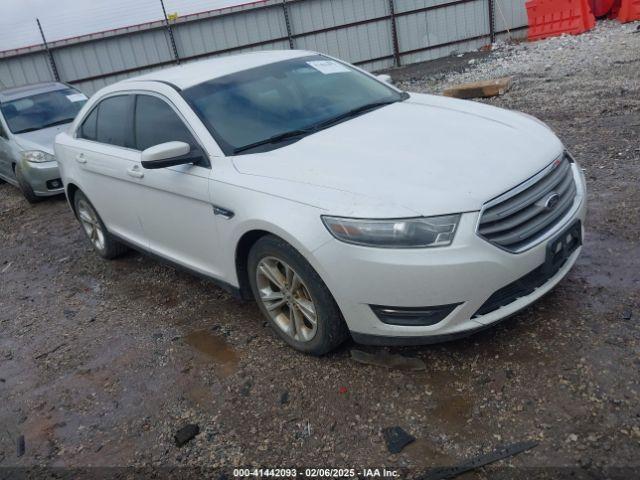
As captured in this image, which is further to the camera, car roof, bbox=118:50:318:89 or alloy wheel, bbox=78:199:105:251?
alloy wheel, bbox=78:199:105:251

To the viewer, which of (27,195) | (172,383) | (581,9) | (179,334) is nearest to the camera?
(172,383)

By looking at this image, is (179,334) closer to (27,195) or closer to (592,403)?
(592,403)

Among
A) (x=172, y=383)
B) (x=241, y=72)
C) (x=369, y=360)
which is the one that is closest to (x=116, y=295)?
(x=172, y=383)

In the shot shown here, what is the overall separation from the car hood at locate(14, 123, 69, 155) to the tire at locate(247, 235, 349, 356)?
18.7 ft

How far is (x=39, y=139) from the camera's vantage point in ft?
26.5

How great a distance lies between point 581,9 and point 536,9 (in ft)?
3.62

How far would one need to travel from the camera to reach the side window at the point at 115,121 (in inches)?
172

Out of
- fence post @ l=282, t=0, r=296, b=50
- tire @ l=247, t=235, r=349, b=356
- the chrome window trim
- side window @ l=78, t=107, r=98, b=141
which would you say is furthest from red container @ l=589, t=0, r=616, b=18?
tire @ l=247, t=235, r=349, b=356

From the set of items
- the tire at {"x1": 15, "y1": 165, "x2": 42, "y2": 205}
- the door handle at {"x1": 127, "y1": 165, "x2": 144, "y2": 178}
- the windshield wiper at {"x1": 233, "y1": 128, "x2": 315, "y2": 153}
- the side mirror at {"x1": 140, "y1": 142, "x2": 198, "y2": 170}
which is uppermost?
the side mirror at {"x1": 140, "y1": 142, "x2": 198, "y2": 170}

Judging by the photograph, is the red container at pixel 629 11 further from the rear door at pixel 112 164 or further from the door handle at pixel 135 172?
the door handle at pixel 135 172

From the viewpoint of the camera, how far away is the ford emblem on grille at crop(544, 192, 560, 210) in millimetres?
2904

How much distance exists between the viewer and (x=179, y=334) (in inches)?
156

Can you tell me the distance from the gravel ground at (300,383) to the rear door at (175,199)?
540 millimetres

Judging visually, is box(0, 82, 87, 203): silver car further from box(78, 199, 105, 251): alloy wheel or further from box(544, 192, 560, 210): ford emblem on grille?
box(544, 192, 560, 210): ford emblem on grille
